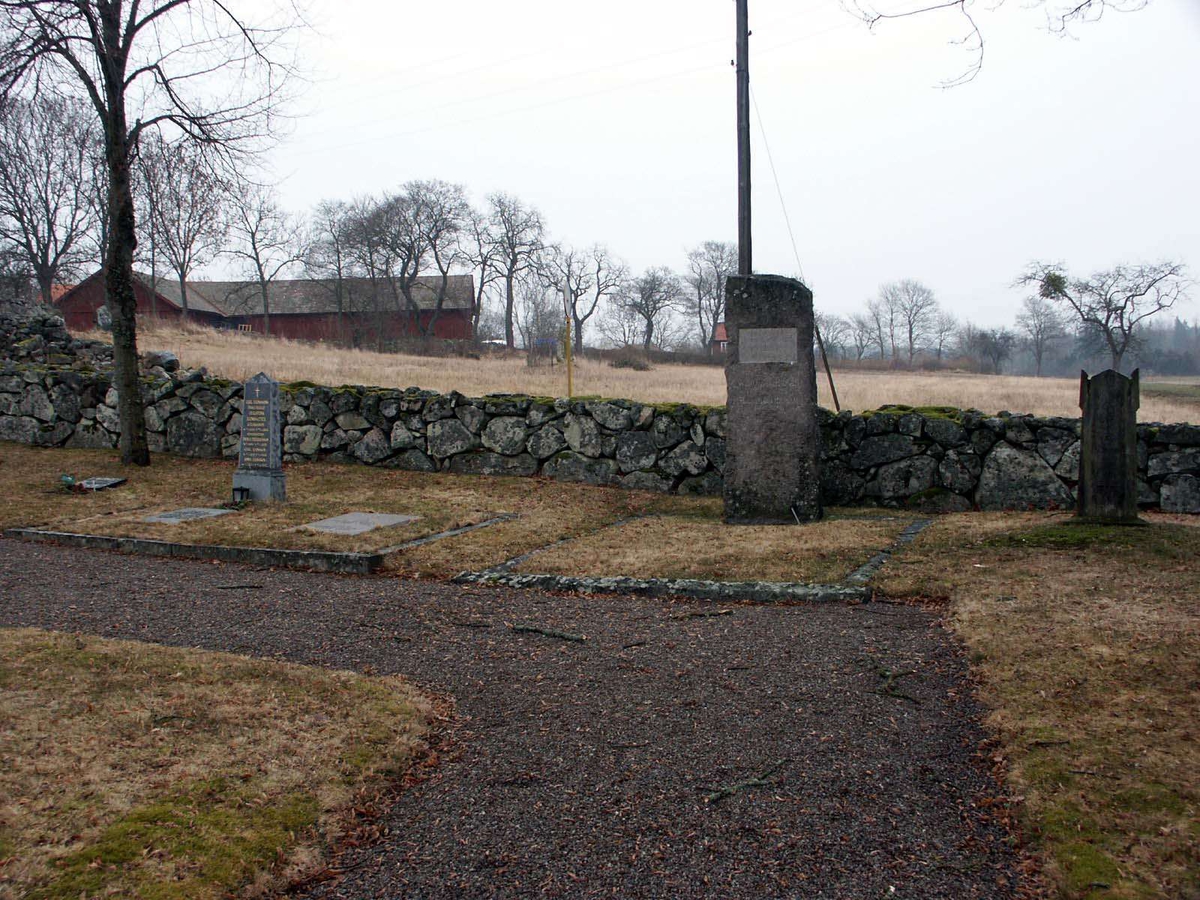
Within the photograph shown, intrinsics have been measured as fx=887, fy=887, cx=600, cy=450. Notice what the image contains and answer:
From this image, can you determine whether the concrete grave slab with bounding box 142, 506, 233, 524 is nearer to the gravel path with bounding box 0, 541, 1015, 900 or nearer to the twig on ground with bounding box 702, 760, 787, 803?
the gravel path with bounding box 0, 541, 1015, 900

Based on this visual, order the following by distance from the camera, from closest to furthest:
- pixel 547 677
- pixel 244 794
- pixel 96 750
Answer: pixel 244 794 < pixel 96 750 < pixel 547 677

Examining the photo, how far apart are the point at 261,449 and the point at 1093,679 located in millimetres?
9153

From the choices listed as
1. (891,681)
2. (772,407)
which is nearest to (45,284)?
(772,407)

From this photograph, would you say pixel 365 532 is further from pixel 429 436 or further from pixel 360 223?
pixel 360 223

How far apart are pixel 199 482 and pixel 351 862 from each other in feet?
32.8

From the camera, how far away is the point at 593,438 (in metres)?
11.7

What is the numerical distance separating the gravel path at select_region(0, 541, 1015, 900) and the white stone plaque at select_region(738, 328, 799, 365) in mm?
3827

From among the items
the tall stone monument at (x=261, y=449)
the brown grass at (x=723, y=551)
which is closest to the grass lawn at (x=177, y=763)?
the brown grass at (x=723, y=551)

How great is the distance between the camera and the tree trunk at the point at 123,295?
41.7 feet

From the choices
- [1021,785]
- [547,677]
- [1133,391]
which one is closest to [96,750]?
[547,677]

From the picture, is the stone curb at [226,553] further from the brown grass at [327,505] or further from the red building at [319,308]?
the red building at [319,308]

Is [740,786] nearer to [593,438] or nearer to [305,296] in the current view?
[593,438]

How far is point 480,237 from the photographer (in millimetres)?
54781

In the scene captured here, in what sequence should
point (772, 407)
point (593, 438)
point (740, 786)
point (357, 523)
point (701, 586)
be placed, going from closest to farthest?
point (740, 786), point (701, 586), point (357, 523), point (772, 407), point (593, 438)
